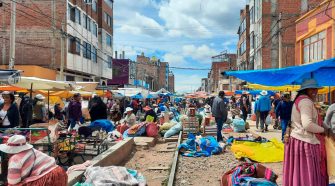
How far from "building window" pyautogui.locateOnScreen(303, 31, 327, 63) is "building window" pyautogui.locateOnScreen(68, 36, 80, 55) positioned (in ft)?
67.2

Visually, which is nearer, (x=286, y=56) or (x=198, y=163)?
(x=198, y=163)

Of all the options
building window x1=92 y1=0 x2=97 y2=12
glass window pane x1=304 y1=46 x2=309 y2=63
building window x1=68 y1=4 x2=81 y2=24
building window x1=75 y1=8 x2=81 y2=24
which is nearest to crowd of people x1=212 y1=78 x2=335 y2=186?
glass window pane x1=304 y1=46 x2=309 y2=63

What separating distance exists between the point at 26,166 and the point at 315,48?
2274cm

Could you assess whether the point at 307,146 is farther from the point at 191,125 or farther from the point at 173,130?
the point at 173,130

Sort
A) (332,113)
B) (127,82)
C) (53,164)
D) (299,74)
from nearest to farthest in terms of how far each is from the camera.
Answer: (53,164)
(332,113)
(299,74)
(127,82)

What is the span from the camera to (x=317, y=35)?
2348 centimetres

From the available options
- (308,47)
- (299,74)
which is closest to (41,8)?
(308,47)

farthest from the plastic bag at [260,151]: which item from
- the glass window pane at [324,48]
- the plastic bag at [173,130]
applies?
the glass window pane at [324,48]

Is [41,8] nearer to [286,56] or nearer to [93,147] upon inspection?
[286,56]

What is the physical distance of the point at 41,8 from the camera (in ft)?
114

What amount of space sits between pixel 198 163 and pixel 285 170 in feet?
17.2

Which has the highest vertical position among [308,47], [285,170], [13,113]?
[308,47]

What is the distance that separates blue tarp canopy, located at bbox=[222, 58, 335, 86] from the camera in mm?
6115

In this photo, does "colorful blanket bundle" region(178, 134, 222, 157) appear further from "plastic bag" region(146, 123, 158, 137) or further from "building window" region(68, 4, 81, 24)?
"building window" region(68, 4, 81, 24)
